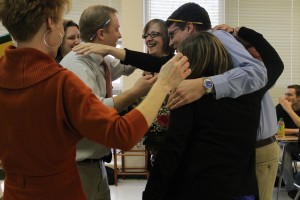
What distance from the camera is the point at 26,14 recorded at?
3.14ft

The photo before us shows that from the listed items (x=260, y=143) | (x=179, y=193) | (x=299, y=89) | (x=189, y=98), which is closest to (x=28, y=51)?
(x=189, y=98)

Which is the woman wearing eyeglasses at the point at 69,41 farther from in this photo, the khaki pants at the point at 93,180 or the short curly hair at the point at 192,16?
the khaki pants at the point at 93,180

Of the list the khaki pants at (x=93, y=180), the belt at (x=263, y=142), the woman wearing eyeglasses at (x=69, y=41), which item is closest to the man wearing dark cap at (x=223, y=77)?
the belt at (x=263, y=142)

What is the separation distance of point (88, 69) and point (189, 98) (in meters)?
0.57

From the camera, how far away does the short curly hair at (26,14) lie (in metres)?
0.95

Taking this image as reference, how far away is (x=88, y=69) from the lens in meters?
1.58

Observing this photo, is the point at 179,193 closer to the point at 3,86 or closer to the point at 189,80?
the point at 189,80

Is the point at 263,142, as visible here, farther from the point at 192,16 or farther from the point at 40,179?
the point at 40,179

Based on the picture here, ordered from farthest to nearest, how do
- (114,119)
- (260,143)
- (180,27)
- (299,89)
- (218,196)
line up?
(299,89)
(180,27)
(260,143)
(218,196)
(114,119)

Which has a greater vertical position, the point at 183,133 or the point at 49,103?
the point at 49,103

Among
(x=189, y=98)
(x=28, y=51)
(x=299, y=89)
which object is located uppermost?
(x=28, y=51)

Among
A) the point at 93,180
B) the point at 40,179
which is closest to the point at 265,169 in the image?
the point at 93,180

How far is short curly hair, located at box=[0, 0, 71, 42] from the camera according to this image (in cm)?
95

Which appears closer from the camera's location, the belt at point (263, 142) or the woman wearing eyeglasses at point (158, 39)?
the belt at point (263, 142)
